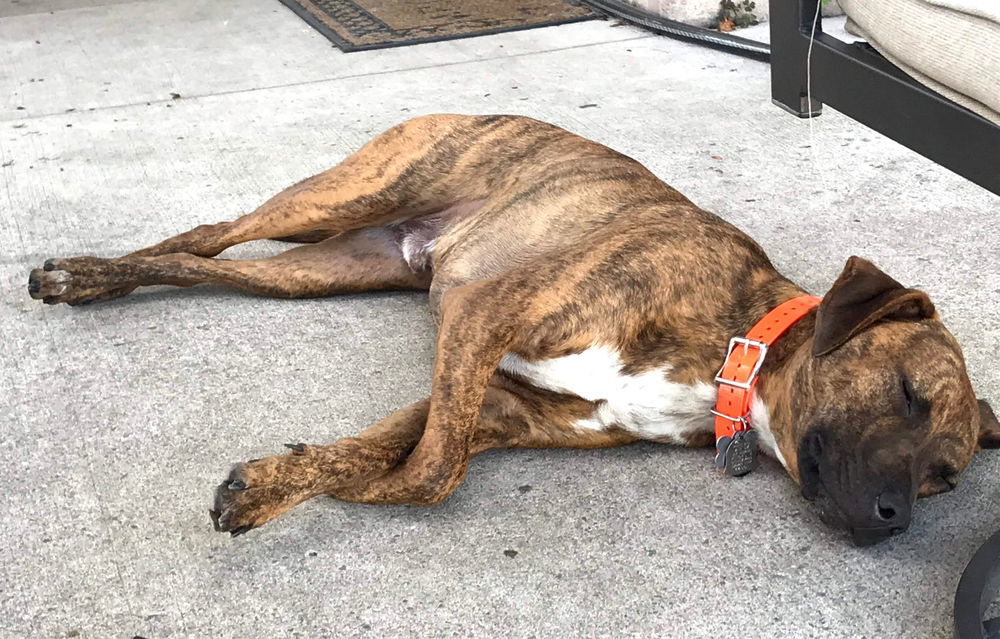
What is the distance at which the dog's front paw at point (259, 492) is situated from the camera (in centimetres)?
252

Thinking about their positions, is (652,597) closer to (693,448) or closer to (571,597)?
(571,597)

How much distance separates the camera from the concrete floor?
2494 mm

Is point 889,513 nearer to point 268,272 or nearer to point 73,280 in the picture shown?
point 268,272

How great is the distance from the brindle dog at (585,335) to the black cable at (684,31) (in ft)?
9.39

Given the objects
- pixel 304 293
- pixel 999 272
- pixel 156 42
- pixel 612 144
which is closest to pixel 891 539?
pixel 999 272

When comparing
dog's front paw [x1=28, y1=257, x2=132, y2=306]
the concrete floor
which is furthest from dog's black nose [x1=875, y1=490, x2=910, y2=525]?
dog's front paw [x1=28, y1=257, x2=132, y2=306]

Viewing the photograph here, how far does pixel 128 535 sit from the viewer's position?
8.80 feet

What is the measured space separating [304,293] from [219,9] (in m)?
4.90

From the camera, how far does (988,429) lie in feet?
9.29

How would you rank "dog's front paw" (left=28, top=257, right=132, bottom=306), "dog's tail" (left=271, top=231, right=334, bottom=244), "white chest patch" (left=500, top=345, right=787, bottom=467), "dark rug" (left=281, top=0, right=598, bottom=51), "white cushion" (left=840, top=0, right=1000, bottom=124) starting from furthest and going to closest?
"dark rug" (left=281, top=0, right=598, bottom=51), "dog's tail" (left=271, top=231, right=334, bottom=244), "dog's front paw" (left=28, top=257, right=132, bottom=306), "white chest patch" (left=500, top=345, right=787, bottom=467), "white cushion" (left=840, top=0, right=1000, bottom=124)

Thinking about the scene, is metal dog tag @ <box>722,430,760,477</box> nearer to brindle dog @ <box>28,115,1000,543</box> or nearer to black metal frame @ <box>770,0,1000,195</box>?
brindle dog @ <box>28,115,1000,543</box>

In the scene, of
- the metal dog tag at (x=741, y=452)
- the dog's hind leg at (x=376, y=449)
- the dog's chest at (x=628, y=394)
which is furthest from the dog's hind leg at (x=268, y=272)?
the metal dog tag at (x=741, y=452)

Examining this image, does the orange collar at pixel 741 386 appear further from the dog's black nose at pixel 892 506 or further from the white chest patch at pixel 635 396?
the dog's black nose at pixel 892 506

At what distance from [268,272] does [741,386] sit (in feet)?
5.86
